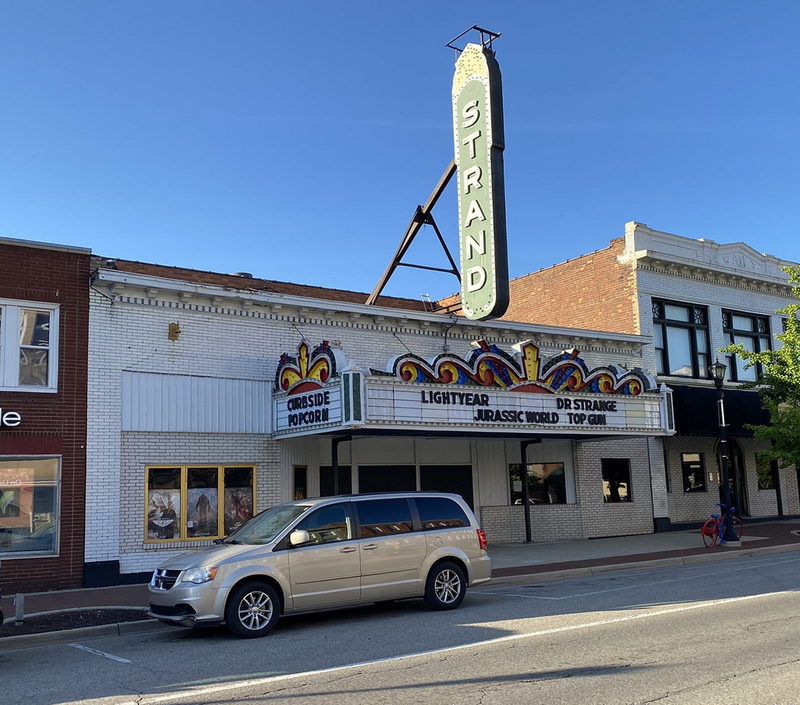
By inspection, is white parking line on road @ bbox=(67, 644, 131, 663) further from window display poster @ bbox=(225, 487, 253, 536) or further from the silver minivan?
window display poster @ bbox=(225, 487, 253, 536)

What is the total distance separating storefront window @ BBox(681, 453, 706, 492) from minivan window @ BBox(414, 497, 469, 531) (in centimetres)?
1634

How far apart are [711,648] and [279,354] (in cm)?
1225

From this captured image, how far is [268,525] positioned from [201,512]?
6.13 m

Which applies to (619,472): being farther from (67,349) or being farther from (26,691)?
(26,691)

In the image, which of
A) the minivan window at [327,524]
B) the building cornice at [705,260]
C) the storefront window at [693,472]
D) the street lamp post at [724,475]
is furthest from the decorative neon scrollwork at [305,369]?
the storefront window at [693,472]

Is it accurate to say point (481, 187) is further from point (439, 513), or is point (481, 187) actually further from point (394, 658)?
point (394, 658)

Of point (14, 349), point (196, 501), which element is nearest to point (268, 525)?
point (196, 501)

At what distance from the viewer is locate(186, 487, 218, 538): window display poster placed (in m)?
17.1

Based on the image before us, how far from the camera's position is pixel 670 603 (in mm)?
11875

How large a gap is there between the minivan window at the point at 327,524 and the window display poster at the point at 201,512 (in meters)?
6.48

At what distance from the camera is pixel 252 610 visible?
10.4 meters

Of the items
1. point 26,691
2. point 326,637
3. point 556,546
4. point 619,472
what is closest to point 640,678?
point 326,637

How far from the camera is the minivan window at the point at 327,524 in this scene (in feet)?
37.1

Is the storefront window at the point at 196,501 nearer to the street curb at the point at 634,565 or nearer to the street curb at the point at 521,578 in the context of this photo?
the street curb at the point at 521,578
